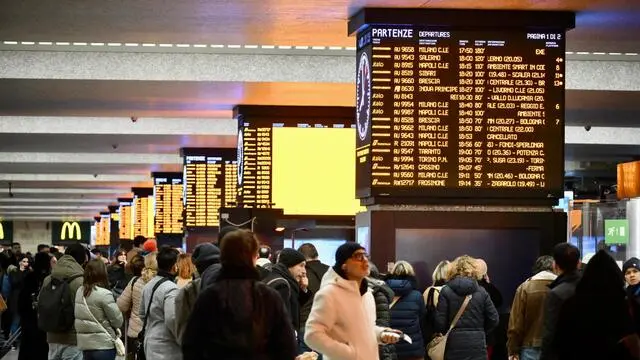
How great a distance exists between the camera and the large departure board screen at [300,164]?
1855cm

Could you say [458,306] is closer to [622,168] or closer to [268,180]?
[268,180]

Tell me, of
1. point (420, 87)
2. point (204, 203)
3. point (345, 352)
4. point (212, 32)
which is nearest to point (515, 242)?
point (420, 87)

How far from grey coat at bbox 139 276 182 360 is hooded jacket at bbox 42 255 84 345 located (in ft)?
6.93

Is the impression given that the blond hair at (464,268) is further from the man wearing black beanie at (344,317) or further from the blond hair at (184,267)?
the man wearing black beanie at (344,317)

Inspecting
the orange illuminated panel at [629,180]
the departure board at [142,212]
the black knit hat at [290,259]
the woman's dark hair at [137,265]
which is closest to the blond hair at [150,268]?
the woman's dark hair at [137,265]

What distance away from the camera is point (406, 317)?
1075cm

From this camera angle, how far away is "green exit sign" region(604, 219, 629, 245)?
15.8 meters

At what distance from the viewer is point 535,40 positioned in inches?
477

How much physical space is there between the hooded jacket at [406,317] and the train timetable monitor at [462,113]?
1.36m

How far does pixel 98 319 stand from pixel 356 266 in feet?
13.3

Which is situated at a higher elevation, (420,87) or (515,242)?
(420,87)

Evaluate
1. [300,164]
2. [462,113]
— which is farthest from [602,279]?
[300,164]

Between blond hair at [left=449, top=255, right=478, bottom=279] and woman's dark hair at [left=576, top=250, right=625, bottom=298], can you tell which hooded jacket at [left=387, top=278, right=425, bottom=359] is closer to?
blond hair at [left=449, top=255, right=478, bottom=279]

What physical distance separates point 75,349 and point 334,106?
844 centimetres
